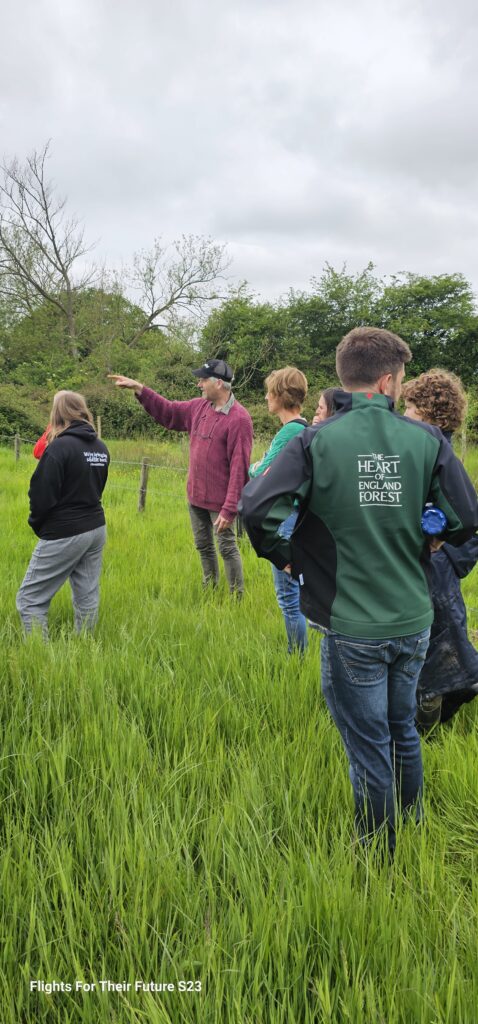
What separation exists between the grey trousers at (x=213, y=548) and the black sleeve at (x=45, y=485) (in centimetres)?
149

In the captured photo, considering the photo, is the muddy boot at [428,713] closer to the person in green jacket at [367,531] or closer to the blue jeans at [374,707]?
the blue jeans at [374,707]

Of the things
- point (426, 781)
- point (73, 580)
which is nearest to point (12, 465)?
point (73, 580)

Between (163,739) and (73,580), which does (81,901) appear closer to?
(163,739)

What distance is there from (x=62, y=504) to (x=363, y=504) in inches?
95.2

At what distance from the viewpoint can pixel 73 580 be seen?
12.5 ft

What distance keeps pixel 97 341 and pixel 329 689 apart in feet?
88.2

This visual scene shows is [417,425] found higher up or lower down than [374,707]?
higher up

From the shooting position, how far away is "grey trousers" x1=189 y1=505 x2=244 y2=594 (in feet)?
15.2

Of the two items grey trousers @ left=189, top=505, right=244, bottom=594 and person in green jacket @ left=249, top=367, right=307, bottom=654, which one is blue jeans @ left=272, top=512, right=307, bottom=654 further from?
grey trousers @ left=189, top=505, right=244, bottom=594

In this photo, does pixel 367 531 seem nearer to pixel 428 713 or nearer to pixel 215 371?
pixel 428 713

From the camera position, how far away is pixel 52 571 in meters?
3.59

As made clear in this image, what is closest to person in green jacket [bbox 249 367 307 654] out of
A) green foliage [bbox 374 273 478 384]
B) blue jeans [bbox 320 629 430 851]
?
blue jeans [bbox 320 629 430 851]

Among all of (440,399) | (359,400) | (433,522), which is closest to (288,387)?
(440,399)

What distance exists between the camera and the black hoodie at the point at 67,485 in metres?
3.46
